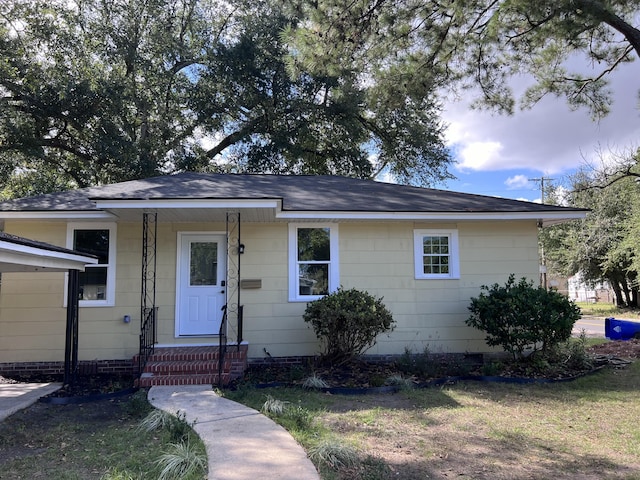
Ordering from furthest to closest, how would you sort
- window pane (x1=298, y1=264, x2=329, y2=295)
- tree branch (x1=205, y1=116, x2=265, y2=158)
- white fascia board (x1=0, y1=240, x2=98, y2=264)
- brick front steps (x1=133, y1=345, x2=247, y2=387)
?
tree branch (x1=205, y1=116, x2=265, y2=158), window pane (x1=298, y1=264, x2=329, y2=295), brick front steps (x1=133, y1=345, x2=247, y2=387), white fascia board (x1=0, y1=240, x2=98, y2=264)

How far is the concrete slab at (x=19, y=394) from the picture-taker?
5.52 m

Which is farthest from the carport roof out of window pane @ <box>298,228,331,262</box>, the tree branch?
the tree branch

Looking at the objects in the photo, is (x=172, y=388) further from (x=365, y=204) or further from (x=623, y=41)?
(x=623, y=41)

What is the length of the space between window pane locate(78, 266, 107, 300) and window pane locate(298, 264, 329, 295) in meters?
3.60

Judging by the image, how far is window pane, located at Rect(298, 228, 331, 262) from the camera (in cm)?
833

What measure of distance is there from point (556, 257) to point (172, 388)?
80.7 ft

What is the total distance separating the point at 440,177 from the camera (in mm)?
17781

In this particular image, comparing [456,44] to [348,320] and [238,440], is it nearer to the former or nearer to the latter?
[348,320]

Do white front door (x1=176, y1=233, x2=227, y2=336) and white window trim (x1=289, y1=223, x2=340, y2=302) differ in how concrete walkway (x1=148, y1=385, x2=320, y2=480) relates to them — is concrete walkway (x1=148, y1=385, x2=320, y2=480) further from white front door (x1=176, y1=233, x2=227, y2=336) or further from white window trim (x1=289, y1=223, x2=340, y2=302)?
white window trim (x1=289, y1=223, x2=340, y2=302)

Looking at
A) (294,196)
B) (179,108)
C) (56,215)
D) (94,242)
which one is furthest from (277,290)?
(179,108)

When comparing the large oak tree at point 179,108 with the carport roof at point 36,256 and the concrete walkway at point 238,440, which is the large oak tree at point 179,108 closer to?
the carport roof at point 36,256

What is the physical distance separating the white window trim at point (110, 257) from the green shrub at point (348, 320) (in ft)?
11.8

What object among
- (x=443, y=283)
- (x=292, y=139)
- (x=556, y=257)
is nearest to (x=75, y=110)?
(x=292, y=139)

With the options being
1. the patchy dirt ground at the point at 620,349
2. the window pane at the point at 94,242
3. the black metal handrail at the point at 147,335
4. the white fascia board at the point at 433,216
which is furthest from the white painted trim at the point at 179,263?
the patchy dirt ground at the point at 620,349
